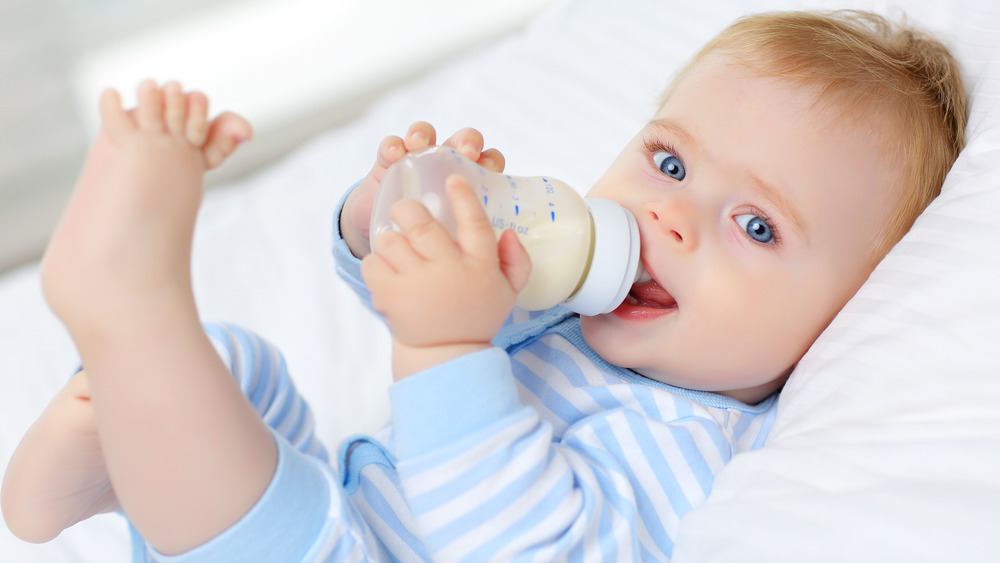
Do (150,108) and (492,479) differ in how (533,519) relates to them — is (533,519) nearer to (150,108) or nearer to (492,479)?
(492,479)

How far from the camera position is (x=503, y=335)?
100cm

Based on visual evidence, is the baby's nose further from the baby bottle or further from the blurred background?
the blurred background

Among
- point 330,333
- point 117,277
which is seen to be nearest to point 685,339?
point 117,277

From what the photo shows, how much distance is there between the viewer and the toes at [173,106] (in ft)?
2.03

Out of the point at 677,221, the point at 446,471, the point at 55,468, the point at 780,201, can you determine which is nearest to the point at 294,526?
the point at 446,471

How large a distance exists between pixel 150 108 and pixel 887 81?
30.7 inches

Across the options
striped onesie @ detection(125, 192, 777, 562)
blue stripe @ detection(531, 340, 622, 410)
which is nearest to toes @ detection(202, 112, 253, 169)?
striped onesie @ detection(125, 192, 777, 562)

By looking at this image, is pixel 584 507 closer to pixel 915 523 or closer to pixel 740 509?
pixel 740 509

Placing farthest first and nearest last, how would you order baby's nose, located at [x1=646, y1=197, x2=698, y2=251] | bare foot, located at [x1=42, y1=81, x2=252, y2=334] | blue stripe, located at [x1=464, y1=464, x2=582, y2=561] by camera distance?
baby's nose, located at [x1=646, y1=197, x2=698, y2=251] → blue stripe, located at [x1=464, y1=464, x2=582, y2=561] → bare foot, located at [x1=42, y1=81, x2=252, y2=334]

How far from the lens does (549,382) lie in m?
0.95

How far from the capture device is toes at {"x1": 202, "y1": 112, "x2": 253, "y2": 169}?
646 mm

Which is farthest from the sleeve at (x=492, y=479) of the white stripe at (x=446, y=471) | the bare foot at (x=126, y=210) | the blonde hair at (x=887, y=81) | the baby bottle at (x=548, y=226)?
the blonde hair at (x=887, y=81)

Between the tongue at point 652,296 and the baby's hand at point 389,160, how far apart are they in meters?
0.20

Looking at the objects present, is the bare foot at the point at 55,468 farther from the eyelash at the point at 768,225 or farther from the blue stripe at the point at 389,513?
the eyelash at the point at 768,225
